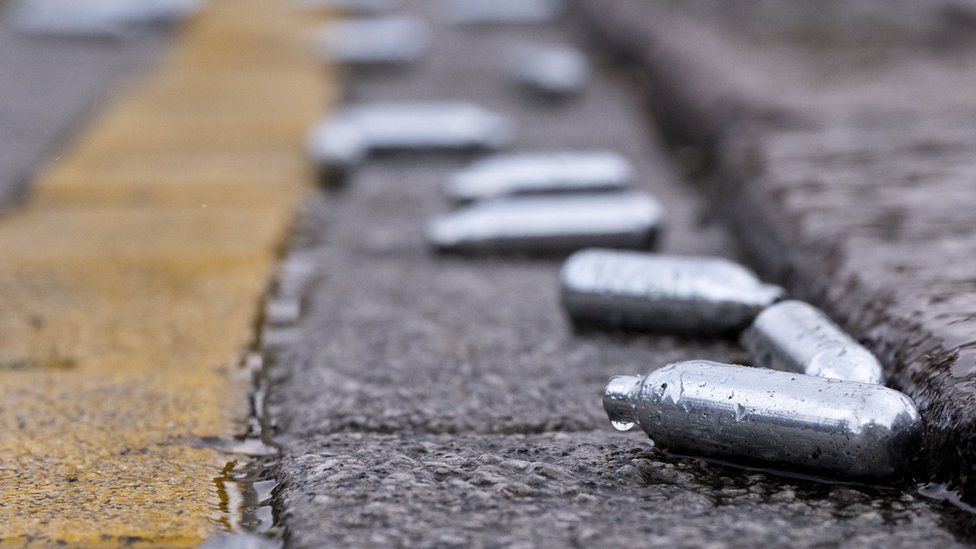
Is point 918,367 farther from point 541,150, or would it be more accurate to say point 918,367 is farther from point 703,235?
point 541,150

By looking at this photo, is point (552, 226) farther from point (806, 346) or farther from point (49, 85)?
point (49, 85)

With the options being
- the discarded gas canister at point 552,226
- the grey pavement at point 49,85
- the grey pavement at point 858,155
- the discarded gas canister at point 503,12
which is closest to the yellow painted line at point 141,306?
the grey pavement at point 49,85

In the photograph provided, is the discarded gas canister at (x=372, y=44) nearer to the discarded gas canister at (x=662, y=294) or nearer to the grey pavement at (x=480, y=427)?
the grey pavement at (x=480, y=427)

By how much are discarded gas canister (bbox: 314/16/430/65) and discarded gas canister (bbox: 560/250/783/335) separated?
2.61 m

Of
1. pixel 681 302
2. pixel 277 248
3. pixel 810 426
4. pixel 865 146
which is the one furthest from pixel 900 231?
pixel 277 248

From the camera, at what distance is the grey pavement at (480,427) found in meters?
1.17

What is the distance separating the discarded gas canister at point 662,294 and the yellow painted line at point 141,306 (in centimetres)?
54

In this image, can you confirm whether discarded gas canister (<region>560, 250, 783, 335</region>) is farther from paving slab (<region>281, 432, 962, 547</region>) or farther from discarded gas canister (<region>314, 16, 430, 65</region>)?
discarded gas canister (<region>314, 16, 430, 65</region>)

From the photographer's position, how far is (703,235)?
2334 mm

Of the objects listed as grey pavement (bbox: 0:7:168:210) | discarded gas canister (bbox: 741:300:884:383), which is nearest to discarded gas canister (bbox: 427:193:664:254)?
discarded gas canister (bbox: 741:300:884:383)

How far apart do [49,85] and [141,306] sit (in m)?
2.21

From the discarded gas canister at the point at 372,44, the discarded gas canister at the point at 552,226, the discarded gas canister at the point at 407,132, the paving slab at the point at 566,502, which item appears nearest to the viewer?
the paving slab at the point at 566,502

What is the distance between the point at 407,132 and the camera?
3115 mm

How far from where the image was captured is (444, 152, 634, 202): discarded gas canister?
8.09ft
